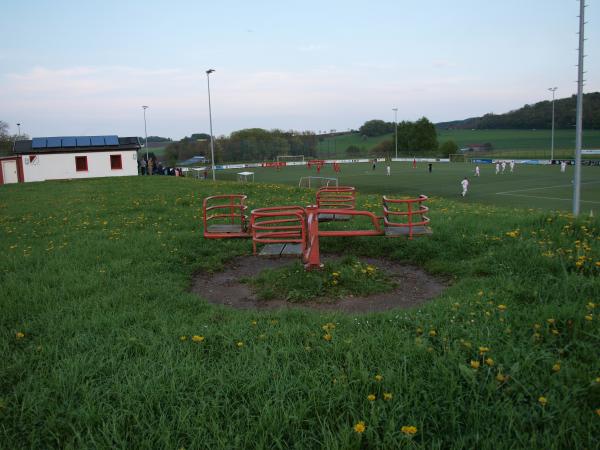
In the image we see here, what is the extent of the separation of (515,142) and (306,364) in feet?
313

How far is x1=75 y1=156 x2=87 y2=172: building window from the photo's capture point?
36125 millimetres

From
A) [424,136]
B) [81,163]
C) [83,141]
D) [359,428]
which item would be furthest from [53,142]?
[424,136]

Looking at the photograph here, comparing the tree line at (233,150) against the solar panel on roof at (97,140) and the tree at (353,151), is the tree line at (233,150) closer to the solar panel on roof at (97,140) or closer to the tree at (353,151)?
the tree at (353,151)

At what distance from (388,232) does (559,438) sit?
455cm

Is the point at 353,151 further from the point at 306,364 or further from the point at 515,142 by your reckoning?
the point at 306,364

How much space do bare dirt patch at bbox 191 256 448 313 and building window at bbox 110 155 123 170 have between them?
31.7m

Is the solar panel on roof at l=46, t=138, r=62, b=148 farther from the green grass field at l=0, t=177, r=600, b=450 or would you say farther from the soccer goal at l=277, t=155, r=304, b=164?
the soccer goal at l=277, t=155, r=304, b=164

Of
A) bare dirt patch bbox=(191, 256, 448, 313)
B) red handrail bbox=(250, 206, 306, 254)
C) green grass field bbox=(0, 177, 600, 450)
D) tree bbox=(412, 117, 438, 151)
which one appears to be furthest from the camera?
tree bbox=(412, 117, 438, 151)

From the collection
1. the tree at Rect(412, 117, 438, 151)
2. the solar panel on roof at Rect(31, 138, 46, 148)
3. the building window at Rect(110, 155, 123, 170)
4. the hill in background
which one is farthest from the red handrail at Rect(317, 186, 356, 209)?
the tree at Rect(412, 117, 438, 151)

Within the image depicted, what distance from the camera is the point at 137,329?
15.1ft

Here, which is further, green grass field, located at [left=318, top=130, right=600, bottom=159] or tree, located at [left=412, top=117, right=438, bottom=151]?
tree, located at [left=412, top=117, right=438, bottom=151]

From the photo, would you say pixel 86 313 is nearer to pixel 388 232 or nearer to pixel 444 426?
pixel 444 426

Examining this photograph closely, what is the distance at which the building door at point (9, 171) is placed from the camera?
37.1m

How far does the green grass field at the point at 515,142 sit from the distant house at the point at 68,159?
57156 millimetres
